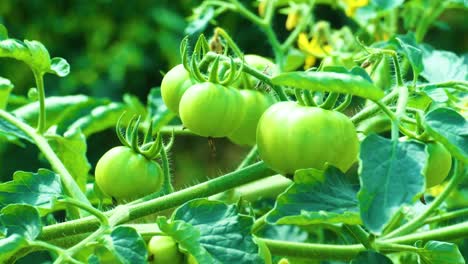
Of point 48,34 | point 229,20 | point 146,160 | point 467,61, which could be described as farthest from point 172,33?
point 146,160

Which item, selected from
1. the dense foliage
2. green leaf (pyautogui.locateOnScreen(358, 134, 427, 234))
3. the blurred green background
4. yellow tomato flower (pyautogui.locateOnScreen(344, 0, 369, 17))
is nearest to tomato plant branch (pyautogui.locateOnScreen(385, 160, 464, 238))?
the dense foliage

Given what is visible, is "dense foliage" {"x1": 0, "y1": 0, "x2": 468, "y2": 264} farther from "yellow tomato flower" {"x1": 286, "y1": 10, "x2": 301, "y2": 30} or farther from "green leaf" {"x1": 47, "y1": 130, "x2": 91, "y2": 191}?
"yellow tomato flower" {"x1": 286, "y1": 10, "x2": 301, "y2": 30}

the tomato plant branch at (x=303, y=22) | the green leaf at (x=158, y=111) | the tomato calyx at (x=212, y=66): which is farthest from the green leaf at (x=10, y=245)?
the tomato plant branch at (x=303, y=22)

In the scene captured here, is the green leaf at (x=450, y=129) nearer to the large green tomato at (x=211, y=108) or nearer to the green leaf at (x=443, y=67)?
the large green tomato at (x=211, y=108)

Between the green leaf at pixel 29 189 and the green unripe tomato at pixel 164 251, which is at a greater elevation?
the green leaf at pixel 29 189

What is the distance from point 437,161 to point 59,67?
1.27 ft

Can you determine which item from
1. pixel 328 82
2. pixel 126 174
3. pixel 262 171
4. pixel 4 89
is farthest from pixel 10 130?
pixel 328 82

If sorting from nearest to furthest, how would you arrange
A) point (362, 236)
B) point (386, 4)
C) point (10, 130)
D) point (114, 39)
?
1. point (362, 236)
2. point (10, 130)
3. point (386, 4)
4. point (114, 39)

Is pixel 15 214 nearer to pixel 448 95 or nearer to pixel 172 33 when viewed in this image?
pixel 448 95

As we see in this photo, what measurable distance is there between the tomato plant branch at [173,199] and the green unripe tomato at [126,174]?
4 cm

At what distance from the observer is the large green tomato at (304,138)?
2.14 feet

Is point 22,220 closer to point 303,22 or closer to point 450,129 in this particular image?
point 450,129

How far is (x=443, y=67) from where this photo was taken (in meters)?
1.04

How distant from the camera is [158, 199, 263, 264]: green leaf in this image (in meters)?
0.63
